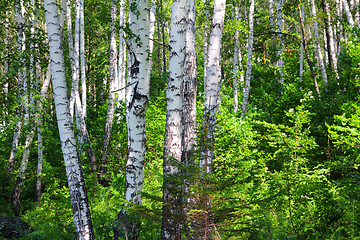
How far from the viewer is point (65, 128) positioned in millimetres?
4797

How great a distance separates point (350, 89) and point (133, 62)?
291 inches

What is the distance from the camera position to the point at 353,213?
145 inches

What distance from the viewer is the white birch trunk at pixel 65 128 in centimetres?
471

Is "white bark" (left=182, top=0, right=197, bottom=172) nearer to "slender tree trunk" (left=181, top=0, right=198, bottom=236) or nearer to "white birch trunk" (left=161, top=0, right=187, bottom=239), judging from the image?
"slender tree trunk" (left=181, top=0, right=198, bottom=236)

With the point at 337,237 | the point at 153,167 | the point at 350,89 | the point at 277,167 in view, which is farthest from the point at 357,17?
the point at 337,237

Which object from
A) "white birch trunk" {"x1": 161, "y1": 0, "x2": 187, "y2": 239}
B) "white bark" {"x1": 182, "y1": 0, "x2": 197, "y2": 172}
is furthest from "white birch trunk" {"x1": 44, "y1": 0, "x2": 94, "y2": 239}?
"white bark" {"x1": 182, "y1": 0, "x2": 197, "y2": 172}

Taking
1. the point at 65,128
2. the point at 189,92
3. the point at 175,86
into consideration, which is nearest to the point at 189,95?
the point at 189,92

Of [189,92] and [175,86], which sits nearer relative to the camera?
[175,86]

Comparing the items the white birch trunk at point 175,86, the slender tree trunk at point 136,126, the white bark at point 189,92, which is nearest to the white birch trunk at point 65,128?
the slender tree trunk at point 136,126

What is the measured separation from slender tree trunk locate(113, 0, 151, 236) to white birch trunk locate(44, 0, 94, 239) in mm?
597

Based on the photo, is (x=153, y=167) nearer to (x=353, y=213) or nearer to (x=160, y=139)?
(x=160, y=139)

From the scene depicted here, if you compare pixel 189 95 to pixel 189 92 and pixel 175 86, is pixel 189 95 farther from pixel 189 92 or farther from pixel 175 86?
pixel 175 86

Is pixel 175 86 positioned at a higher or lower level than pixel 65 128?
higher

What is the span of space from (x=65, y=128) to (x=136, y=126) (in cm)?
117
